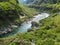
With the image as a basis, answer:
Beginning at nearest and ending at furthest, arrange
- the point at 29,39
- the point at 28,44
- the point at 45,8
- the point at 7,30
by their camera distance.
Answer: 1. the point at 28,44
2. the point at 29,39
3. the point at 7,30
4. the point at 45,8

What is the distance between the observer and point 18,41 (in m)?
54.2

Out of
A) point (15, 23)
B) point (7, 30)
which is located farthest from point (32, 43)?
point (15, 23)

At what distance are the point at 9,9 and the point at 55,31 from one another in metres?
48.2

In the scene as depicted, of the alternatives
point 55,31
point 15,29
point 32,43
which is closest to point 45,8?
point 15,29

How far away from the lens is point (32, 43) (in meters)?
54.1

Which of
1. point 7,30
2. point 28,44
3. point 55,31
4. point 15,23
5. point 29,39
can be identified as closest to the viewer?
point 28,44

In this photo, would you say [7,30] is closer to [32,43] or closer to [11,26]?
Answer: [11,26]

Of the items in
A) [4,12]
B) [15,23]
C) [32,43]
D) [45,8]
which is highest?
[32,43]

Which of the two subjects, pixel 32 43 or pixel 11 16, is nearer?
pixel 32 43

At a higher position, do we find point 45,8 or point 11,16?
point 11,16

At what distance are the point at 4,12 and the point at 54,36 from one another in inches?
1994

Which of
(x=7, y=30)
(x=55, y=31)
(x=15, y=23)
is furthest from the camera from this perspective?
(x=15, y=23)

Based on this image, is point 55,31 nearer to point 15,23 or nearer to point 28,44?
point 28,44

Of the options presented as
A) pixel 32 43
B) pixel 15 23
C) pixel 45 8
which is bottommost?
pixel 45 8
